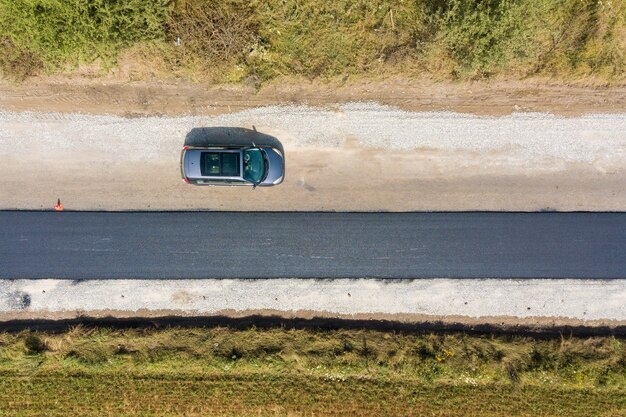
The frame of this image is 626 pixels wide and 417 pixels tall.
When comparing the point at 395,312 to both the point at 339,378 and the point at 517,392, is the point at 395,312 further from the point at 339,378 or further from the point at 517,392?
the point at 517,392

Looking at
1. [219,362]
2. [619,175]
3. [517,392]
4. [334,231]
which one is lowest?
[517,392]

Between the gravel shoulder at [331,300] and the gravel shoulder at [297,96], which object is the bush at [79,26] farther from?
the gravel shoulder at [331,300]

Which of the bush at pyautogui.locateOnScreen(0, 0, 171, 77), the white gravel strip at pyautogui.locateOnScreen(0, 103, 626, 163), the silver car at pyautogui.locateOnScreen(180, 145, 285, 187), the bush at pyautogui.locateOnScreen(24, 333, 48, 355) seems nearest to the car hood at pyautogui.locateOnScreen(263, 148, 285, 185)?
the silver car at pyautogui.locateOnScreen(180, 145, 285, 187)

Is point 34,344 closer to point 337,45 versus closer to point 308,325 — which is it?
point 308,325

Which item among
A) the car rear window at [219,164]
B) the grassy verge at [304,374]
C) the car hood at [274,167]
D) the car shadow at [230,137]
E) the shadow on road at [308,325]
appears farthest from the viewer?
the shadow on road at [308,325]

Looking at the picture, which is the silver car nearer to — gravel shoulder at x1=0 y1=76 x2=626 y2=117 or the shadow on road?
gravel shoulder at x1=0 y1=76 x2=626 y2=117

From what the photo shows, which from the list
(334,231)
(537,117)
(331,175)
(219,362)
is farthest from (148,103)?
(537,117)

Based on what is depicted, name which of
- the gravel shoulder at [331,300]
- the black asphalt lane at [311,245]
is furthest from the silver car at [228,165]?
the gravel shoulder at [331,300]
